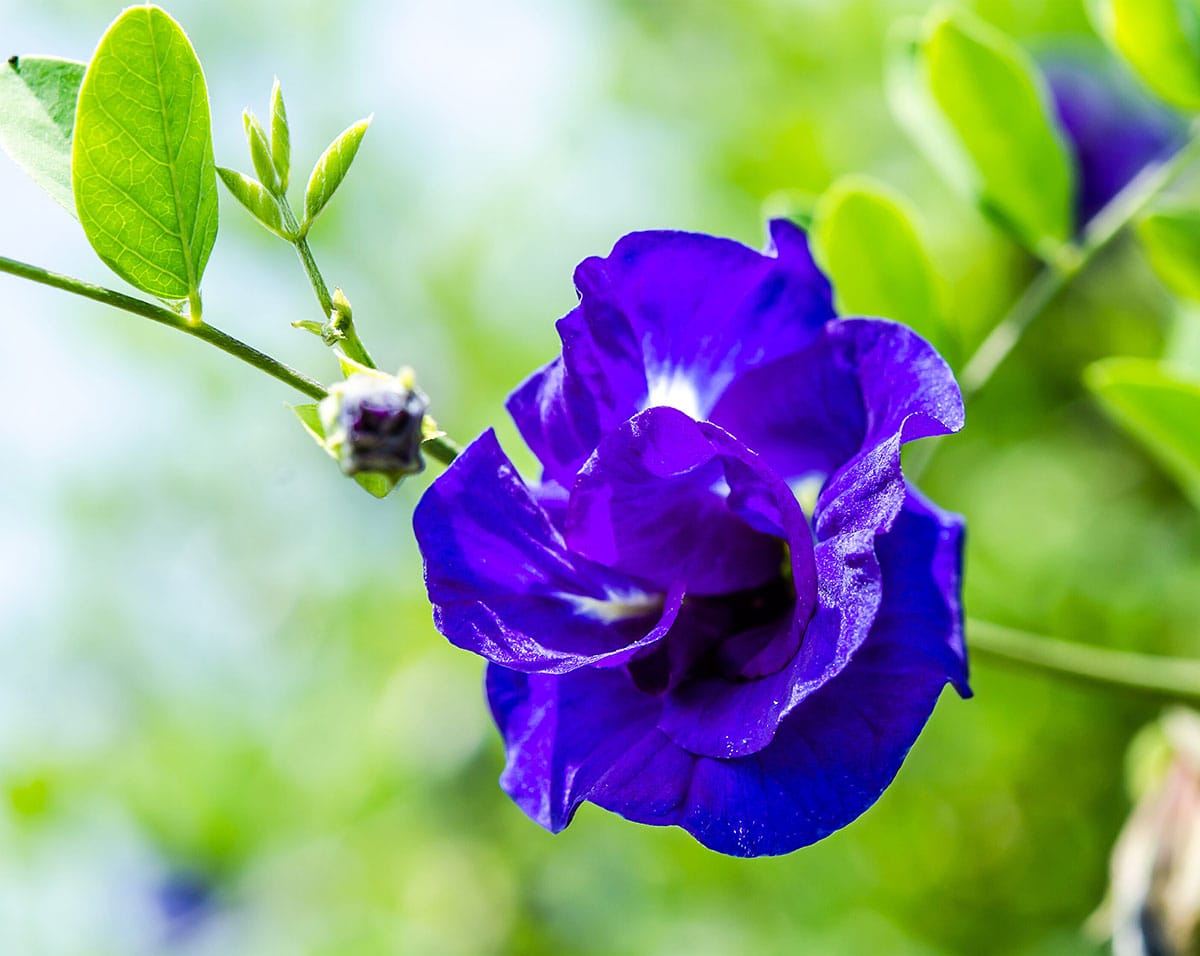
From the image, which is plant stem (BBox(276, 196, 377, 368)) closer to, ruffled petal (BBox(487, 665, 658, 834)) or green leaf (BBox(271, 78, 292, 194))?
green leaf (BBox(271, 78, 292, 194))

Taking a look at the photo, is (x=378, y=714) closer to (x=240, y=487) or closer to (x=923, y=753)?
(x=240, y=487)

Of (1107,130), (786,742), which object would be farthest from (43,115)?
(1107,130)

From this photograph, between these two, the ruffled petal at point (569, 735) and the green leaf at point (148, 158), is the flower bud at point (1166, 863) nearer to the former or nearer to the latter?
the ruffled petal at point (569, 735)

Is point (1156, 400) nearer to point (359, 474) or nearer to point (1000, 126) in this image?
point (1000, 126)

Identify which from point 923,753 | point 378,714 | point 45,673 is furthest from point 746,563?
point 45,673

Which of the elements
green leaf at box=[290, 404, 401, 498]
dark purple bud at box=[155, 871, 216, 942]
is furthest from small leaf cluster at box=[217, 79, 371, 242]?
dark purple bud at box=[155, 871, 216, 942]
